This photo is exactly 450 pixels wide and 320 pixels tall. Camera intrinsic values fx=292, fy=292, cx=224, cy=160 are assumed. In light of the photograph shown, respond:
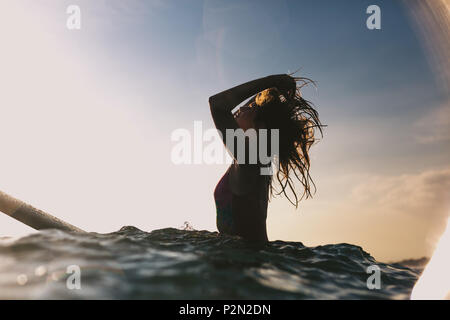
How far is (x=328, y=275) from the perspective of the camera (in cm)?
308

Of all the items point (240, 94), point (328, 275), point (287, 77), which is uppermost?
point (287, 77)

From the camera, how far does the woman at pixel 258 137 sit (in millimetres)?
3361

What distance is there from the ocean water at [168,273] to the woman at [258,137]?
1.11ft

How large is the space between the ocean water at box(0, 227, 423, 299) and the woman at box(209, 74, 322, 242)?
1.11 feet

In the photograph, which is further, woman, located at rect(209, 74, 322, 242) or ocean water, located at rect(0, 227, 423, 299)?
woman, located at rect(209, 74, 322, 242)

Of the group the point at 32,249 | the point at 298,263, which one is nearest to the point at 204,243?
the point at 298,263

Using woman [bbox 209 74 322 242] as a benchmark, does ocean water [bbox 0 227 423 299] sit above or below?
below

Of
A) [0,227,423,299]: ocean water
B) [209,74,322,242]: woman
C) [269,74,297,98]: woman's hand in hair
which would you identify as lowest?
[0,227,423,299]: ocean water

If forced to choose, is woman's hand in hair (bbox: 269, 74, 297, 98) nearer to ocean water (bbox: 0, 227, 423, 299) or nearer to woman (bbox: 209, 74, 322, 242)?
woman (bbox: 209, 74, 322, 242)

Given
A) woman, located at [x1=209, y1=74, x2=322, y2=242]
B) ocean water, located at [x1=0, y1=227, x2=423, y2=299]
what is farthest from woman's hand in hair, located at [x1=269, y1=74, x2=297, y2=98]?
ocean water, located at [x1=0, y1=227, x2=423, y2=299]

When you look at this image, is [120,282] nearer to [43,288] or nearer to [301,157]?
[43,288]

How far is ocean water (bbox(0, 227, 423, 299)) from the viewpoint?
212cm

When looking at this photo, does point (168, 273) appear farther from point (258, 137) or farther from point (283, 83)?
point (283, 83)
